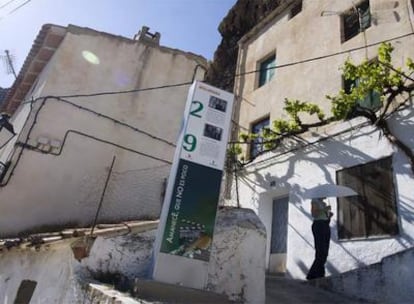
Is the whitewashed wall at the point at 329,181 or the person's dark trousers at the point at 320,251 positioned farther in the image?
the whitewashed wall at the point at 329,181

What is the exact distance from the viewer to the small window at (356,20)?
1099 cm

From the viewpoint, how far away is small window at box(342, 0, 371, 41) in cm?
1099

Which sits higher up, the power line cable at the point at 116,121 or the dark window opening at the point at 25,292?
the power line cable at the point at 116,121

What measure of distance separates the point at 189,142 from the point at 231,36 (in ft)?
48.7

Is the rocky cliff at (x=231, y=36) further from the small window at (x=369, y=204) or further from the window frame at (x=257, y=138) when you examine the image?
the small window at (x=369, y=204)

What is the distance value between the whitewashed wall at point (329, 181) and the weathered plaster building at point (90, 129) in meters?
3.08

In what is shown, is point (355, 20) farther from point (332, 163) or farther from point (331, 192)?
point (331, 192)

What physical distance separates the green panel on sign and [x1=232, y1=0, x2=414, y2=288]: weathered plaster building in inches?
199

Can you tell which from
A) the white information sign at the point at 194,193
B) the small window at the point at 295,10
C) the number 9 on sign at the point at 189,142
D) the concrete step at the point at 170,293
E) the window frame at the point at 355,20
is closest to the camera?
the concrete step at the point at 170,293

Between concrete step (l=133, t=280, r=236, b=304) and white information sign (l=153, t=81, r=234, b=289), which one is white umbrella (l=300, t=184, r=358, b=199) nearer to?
white information sign (l=153, t=81, r=234, b=289)

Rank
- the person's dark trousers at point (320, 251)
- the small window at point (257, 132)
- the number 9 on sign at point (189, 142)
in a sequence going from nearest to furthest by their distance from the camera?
the number 9 on sign at point (189, 142), the person's dark trousers at point (320, 251), the small window at point (257, 132)

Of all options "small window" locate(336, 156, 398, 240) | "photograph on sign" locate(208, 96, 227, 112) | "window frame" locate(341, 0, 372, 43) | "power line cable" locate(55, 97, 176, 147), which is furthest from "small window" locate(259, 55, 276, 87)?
"photograph on sign" locate(208, 96, 227, 112)

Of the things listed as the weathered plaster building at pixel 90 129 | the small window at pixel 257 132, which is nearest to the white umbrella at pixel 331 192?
the weathered plaster building at pixel 90 129

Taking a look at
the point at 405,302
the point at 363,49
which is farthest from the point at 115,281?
the point at 363,49
